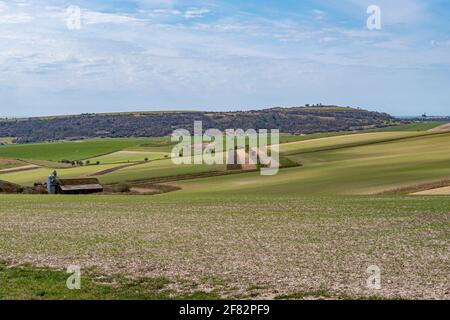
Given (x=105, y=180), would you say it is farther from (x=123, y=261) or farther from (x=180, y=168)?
(x=123, y=261)

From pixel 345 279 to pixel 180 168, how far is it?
72.4 metres

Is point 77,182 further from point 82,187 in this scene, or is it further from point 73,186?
point 82,187

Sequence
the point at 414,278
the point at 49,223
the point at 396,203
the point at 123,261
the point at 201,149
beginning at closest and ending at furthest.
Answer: the point at 414,278, the point at 123,261, the point at 49,223, the point at 396,203, the point at 201,149

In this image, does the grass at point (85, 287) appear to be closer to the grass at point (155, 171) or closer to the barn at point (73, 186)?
the barn at point (73, 186)

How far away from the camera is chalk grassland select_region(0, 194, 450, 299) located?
18688mm

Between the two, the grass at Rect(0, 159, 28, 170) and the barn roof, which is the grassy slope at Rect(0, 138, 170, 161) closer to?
the grass at Rect(0, 159, 28, 170)

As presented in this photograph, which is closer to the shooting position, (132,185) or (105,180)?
(132,185)

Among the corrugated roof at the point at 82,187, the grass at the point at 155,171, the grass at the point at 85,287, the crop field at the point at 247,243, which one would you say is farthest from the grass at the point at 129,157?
the grass at the point at 85,287

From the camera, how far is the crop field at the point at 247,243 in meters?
18.3

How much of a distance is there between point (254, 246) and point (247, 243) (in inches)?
35.2
